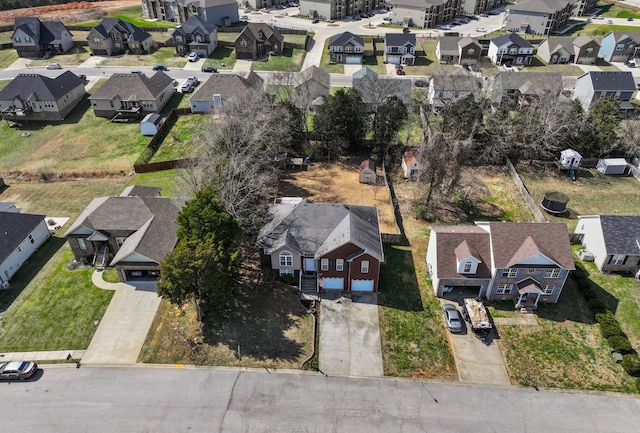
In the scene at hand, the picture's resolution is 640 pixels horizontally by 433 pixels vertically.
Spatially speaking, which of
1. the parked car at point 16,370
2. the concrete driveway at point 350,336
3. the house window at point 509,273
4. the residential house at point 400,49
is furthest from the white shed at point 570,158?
the parked car at point 16,370

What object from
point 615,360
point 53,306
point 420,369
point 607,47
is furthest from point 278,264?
point 607,47

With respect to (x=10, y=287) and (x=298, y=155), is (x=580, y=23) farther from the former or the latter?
(x=10, y=287)

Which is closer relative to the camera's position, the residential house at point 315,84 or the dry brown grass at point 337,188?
the dry brown grass at point 337,188

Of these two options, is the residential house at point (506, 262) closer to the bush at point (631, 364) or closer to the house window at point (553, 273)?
the house window at point (553, 273)

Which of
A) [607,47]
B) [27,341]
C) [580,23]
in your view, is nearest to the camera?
[27,341]

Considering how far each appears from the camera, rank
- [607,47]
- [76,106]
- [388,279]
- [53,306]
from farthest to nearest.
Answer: [607,47] → [76,106] → [388,279] → [53,306]
